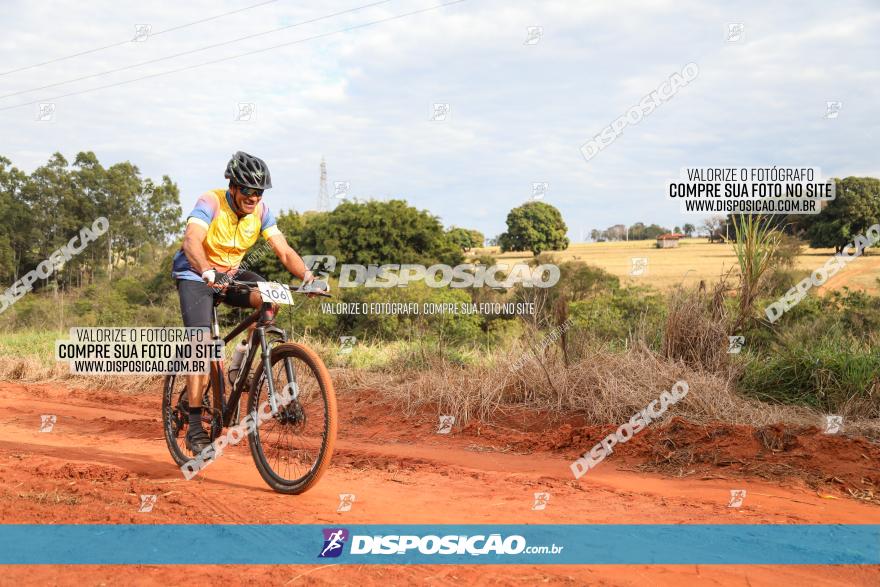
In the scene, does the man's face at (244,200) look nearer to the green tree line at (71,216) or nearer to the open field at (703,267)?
the open field at (703,267)

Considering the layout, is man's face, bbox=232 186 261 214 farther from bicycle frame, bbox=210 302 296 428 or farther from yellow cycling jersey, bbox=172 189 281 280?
bicycle frame, bbox=210 302 296 428

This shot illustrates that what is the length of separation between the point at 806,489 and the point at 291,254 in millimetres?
4415

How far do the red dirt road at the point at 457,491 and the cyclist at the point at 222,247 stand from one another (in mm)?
791

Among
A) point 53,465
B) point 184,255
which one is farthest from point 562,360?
point 53,465

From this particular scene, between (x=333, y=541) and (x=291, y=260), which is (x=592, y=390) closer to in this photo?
(x=291, y=260)

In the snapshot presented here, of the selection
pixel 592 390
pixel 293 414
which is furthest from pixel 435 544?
pixel 592 390

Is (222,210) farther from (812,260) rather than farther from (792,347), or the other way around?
(812,260)

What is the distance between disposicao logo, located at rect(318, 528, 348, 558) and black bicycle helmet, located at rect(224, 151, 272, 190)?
2651 mm

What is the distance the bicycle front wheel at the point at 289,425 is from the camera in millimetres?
5129

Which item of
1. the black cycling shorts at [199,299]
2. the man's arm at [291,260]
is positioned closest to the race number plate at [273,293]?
the man's arm at [291,260]

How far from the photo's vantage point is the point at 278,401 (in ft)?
17.5

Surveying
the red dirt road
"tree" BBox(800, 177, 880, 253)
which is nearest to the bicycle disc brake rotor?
the red dirt road

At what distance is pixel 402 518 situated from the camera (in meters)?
4.71

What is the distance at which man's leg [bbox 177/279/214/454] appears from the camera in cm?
575
